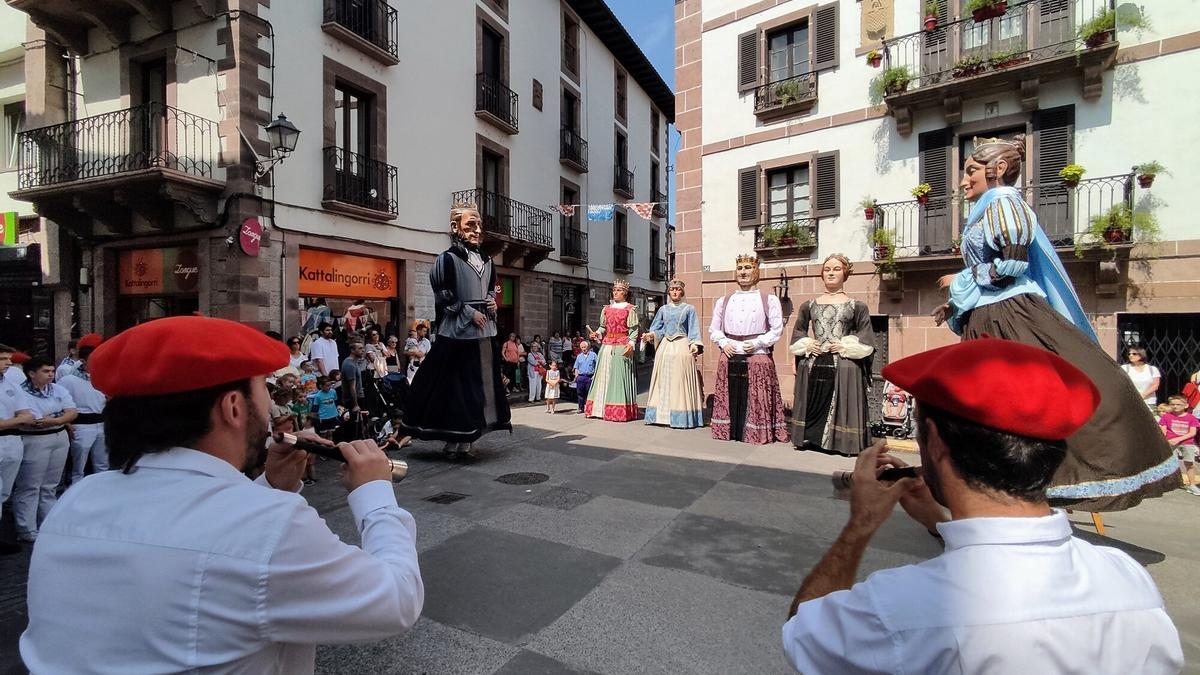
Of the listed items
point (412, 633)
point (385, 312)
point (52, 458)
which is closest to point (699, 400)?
point (412, 633)

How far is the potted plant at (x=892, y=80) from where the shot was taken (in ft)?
34.1

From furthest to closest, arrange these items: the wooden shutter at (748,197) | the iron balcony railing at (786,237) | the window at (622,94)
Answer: the window at (622,94)
the wooden shutter at (748,197)
the iron balcony railing at (786,237)

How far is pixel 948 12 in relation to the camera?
1024cm

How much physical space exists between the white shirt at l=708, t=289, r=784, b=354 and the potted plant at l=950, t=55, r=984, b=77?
20.6 ft

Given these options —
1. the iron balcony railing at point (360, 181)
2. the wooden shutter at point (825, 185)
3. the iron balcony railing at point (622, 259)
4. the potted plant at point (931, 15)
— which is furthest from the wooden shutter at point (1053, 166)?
the iron balcony railing at point (622, 259)

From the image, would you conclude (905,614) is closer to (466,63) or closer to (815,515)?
(815,515)

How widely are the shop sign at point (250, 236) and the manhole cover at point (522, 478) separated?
287 inches

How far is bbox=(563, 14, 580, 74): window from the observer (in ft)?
67.0

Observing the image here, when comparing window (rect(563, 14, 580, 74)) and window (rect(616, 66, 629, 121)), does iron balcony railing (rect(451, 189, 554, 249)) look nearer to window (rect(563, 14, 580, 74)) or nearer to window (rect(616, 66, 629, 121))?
window (rect(563, 14, 580, 74))

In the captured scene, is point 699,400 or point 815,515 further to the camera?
point 699,400

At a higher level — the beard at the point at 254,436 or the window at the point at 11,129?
the window at the point at 11,129

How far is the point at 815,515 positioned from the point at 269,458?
11.2ft

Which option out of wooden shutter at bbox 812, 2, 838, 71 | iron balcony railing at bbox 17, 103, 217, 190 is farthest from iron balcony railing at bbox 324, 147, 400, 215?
wooden shutter at bbox 812, 2, 838, 71

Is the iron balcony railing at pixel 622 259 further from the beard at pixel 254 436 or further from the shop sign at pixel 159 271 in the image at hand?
the beard at pixel 254 436
